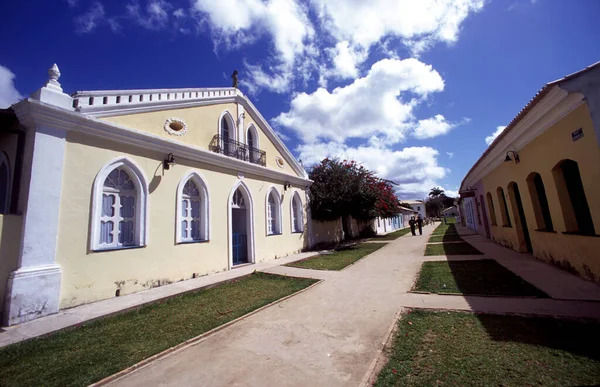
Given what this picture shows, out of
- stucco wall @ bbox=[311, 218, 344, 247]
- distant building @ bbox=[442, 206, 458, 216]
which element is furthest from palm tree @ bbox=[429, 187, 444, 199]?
stucco wall @ bbox=[311, 218, 344, 247]

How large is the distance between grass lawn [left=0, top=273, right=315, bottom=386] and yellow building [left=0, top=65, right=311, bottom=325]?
1.40m


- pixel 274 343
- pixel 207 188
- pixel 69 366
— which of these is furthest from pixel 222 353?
pixel 207 188

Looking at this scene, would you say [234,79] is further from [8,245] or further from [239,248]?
[8,245]

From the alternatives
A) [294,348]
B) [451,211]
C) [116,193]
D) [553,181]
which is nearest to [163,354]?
[294,348]

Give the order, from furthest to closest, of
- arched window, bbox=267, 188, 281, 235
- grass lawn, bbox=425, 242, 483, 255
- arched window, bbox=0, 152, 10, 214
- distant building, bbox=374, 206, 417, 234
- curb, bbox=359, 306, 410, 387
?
distant building, bbox=374, 206, 417, 234 < arched window, bbox=267, 188, 281, 235 < grass lawn, bbox=425, 242, 483, 255 < arched window, bbox=0, 152, 10, 214 < curb, bbox=359, 306, 410, 387

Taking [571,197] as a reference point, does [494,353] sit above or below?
below

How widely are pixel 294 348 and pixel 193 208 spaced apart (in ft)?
20.4

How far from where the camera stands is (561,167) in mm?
5941

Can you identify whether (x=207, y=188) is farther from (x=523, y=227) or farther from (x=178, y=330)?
(x=523, y=227)

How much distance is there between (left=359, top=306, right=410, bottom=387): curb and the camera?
2.55m

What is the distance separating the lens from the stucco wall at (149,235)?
534 centimetres

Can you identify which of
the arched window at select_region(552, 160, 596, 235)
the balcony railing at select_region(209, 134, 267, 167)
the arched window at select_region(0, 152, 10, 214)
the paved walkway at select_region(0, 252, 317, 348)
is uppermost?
the balcony railing at select_region(209, 134, 267, 167)

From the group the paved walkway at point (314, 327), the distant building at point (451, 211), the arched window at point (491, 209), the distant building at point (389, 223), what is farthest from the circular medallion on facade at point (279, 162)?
the distant building at point (451, 211)

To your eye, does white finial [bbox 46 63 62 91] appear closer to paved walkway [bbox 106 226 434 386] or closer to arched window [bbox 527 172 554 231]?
paved walkway [bbox 106 226 434 386]
